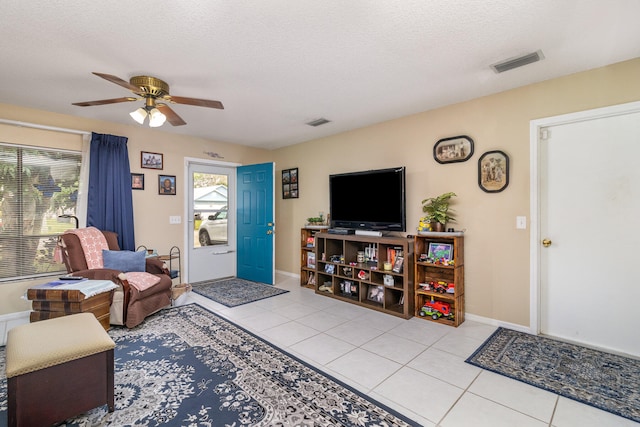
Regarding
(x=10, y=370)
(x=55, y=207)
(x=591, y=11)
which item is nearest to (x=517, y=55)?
(x=591, y=11)

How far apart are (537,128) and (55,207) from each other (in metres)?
5.52

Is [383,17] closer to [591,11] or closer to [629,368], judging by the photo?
[591,11]

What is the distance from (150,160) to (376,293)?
151 inches

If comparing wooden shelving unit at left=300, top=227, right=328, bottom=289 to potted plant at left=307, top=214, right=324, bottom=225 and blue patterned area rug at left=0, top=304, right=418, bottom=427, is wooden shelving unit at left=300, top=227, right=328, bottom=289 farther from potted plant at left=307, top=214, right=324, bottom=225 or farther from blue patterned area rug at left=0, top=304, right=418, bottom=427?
blue patterned area rug at left=0, top=304, right=418, bottom=427

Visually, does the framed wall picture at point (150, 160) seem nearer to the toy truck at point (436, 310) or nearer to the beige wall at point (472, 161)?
the beige wall at point (472, 161)

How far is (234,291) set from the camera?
4.40m

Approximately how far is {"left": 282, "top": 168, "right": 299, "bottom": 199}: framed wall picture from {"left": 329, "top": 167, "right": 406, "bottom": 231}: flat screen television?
1166 mm

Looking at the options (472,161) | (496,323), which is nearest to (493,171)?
(472,161)

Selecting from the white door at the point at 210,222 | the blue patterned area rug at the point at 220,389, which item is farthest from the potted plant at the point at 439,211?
the white door at the point at 210,222

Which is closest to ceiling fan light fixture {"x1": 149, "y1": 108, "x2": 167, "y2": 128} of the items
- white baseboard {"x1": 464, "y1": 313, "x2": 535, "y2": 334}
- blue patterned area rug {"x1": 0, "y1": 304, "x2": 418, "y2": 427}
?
blue patterned area rug {"x1": 0, "y1": 304, "x2": 418, "y2": 427}

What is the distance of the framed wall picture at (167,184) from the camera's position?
175 inches

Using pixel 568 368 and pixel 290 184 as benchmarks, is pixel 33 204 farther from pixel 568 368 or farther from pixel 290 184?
pixel 568 368

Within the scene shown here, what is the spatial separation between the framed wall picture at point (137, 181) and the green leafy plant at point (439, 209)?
13.0 feet

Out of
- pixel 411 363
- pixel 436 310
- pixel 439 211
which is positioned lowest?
pixel 411 363
